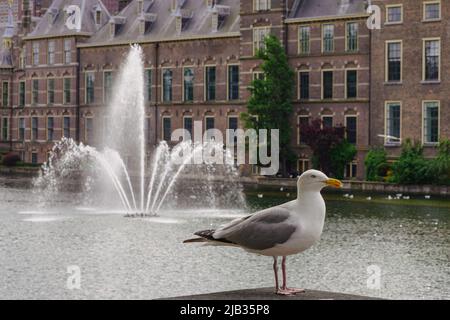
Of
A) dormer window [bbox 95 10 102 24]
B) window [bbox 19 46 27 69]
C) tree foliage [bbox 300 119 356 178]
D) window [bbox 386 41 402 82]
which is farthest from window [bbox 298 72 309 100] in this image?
window [bbox 19 46 27 69]

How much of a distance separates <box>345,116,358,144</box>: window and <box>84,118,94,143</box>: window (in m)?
25.2

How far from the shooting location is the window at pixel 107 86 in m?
82.4

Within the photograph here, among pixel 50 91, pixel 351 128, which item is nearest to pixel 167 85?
pixel 50 91

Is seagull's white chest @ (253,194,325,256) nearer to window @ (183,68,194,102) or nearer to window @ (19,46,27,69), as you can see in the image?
window @ (183,68,194,102)

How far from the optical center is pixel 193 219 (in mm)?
39812

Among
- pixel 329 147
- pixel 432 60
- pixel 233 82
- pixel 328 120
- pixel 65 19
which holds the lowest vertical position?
pixel 329 147

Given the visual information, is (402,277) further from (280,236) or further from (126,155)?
(126,155)

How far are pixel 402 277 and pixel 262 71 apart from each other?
152 ft

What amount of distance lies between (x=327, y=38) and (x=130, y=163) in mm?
19184

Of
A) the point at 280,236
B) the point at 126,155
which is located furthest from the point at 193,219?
the point at 126,155

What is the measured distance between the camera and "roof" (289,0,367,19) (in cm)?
6544

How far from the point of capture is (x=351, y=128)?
65875 millimetres

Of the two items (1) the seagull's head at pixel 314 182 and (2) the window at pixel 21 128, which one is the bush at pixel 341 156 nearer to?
A: (2) the window at pixel 21 128

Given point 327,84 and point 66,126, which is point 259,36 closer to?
point 327,84
